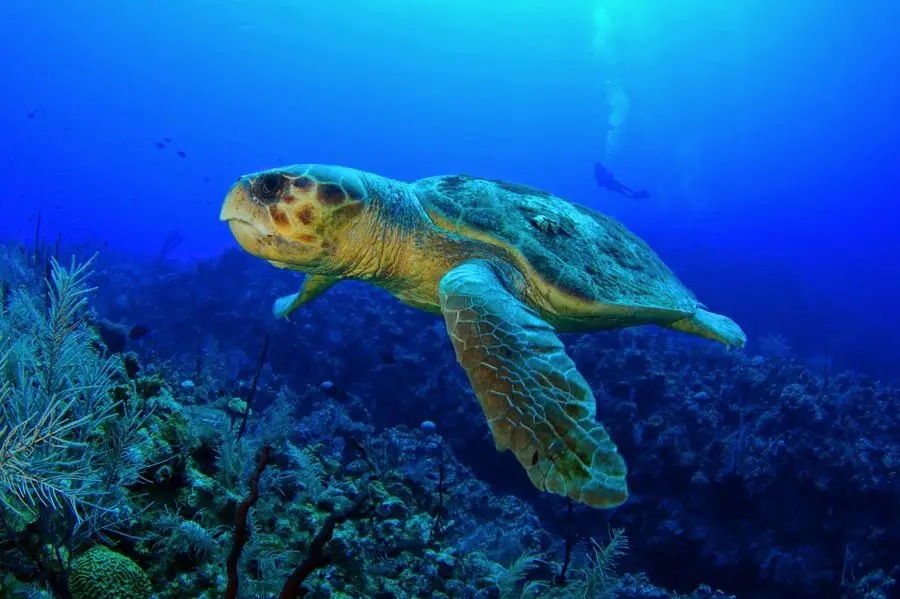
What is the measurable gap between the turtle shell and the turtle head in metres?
0.78

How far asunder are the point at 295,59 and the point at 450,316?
102m

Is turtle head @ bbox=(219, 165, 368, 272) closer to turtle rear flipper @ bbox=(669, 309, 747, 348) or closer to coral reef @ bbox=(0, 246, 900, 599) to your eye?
coral reef @ bbox=(0, 246, 900, 599)

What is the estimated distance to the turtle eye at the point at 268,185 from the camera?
2.78 meters

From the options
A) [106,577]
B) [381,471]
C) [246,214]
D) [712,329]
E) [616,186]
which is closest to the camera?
[106,577]

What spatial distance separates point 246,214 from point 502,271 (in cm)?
169

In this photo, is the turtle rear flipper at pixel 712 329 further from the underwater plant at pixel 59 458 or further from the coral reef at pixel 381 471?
the underwater plant at pixel 59 458

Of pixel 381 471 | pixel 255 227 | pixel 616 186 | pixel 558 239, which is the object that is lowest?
pixel 381 471

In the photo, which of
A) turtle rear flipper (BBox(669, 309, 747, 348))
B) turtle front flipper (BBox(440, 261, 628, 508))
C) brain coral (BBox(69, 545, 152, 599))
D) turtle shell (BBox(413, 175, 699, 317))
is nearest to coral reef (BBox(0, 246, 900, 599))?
brain coral (BBox(69, 545, 152, 599))

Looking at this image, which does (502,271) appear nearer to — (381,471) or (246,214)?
(246,214)

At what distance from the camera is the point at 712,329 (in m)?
4.28

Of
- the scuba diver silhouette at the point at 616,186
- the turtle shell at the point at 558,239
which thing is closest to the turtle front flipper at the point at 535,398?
the turtle shell at the point at 558,239

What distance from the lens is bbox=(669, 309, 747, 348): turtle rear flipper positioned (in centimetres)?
423

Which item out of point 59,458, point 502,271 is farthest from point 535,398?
point 59,458

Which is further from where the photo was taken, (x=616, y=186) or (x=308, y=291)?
(x=616, y=186)
